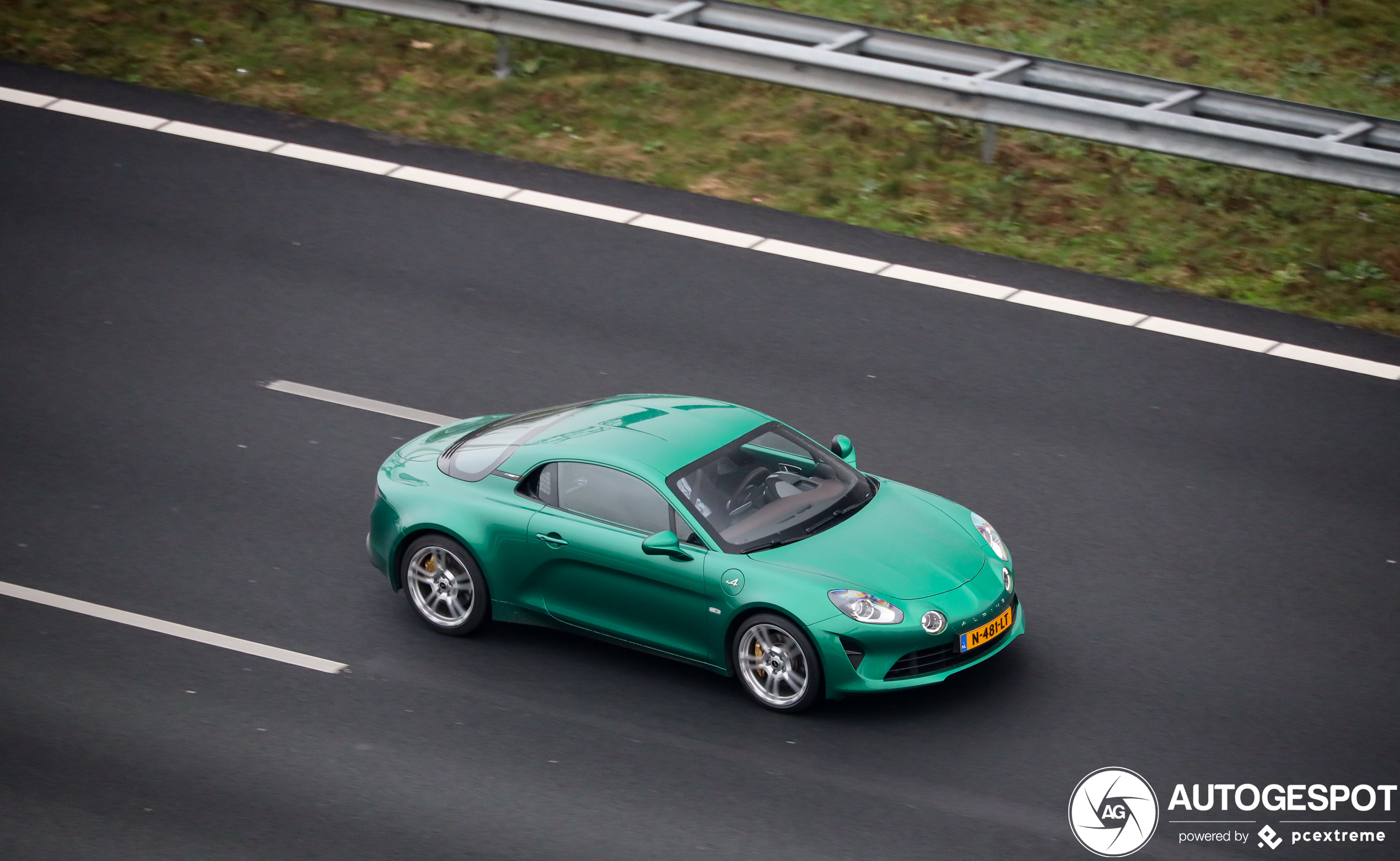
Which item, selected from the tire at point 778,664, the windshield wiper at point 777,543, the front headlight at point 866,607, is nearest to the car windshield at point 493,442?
the windshield wiper at point 777,543

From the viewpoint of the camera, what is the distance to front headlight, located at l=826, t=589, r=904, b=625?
8.36 metres

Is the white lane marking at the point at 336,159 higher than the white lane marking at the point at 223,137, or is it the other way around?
the white lane marking at the point at 223,137

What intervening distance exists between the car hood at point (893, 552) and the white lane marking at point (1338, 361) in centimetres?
453

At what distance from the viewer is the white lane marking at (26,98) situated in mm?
15742

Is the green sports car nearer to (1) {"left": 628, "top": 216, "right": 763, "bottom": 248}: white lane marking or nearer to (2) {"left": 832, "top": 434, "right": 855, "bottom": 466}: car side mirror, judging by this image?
(2) {"left": 832, "top": 434, "right": 855, "bottom": 466}: car side mirror

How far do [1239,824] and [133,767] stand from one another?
18.4ft

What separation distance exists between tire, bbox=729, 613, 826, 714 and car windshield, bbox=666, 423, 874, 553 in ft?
1.48

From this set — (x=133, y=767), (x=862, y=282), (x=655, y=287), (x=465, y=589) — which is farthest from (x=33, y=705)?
(x=862, y=282)

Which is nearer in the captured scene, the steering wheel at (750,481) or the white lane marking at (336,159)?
the steering wheel at (750,481)

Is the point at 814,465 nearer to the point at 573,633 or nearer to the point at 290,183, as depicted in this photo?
the point at 573,633

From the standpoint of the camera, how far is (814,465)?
9.41m

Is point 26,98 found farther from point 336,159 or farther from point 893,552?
point 893,552

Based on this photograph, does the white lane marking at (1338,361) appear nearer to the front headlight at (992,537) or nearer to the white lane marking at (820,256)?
the white lane marking at (820,256)

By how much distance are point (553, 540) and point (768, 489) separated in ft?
4.08
